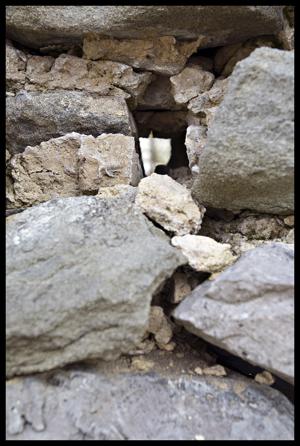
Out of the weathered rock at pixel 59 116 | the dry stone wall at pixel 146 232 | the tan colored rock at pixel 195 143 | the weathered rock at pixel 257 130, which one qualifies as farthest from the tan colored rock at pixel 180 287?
the weathered rock at pixel 59 116

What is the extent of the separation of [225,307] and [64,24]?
3.99 ft

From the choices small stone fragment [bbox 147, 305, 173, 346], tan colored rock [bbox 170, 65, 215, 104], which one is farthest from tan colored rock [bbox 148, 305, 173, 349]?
tan colored rock [bbox 170, 65, 215, 104]

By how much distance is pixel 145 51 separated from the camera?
167 centimetres

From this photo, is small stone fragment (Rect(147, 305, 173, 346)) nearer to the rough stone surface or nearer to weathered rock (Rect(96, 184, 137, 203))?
weathered rock (Rect(96, 184, 137, 203))

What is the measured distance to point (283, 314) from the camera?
1.14 m

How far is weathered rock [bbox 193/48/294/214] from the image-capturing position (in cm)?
127

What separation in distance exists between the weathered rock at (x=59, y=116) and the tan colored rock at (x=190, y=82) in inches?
9.9

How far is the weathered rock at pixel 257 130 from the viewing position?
50.1 inches

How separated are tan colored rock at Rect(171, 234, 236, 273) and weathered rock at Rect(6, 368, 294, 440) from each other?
0.37 metres

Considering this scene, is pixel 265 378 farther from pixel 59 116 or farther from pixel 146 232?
pixel 59 116

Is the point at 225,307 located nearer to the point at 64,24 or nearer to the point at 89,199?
the point at 89,199

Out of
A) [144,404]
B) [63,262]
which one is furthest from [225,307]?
[63,262]

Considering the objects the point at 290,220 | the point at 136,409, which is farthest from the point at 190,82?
the point at 136,409

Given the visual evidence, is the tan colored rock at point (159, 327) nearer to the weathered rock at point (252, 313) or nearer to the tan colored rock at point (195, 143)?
A: the weathered rock at point (252, 313)
